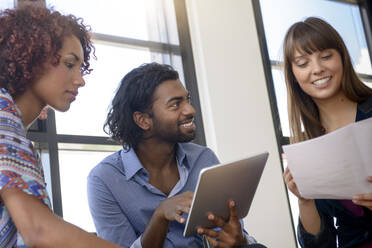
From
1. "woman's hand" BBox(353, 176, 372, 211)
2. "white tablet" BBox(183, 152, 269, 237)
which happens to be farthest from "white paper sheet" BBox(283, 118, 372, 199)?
"white tablet" BBox(183, 152, 269, 237)

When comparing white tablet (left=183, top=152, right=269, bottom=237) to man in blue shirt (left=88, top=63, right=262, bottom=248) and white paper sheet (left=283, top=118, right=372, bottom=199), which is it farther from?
white paper sheet (left=283, top=118, right=372, bottom=199)

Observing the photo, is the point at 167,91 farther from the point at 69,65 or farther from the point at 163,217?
the point at 69,65

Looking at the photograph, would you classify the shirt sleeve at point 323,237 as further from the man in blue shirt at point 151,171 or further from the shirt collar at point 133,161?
the shirt collar at point 133,161

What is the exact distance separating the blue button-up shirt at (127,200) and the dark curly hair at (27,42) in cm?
71

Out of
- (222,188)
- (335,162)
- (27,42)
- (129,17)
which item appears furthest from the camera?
(129,17)

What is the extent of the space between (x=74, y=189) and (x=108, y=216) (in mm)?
942

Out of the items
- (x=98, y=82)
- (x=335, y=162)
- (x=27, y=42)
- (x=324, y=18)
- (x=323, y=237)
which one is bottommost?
(x=323, y=237)

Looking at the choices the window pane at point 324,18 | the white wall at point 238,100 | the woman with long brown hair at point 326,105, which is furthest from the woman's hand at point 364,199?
the window pane at point 324,18

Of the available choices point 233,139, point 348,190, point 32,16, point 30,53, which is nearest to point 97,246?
point 30,53

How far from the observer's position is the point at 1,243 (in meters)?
1.22

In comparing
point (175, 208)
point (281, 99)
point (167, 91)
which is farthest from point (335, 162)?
point (281, 99)

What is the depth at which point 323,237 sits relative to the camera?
6.27 feet

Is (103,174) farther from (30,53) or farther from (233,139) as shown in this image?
(233,139)

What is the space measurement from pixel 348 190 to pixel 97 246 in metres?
0.87
